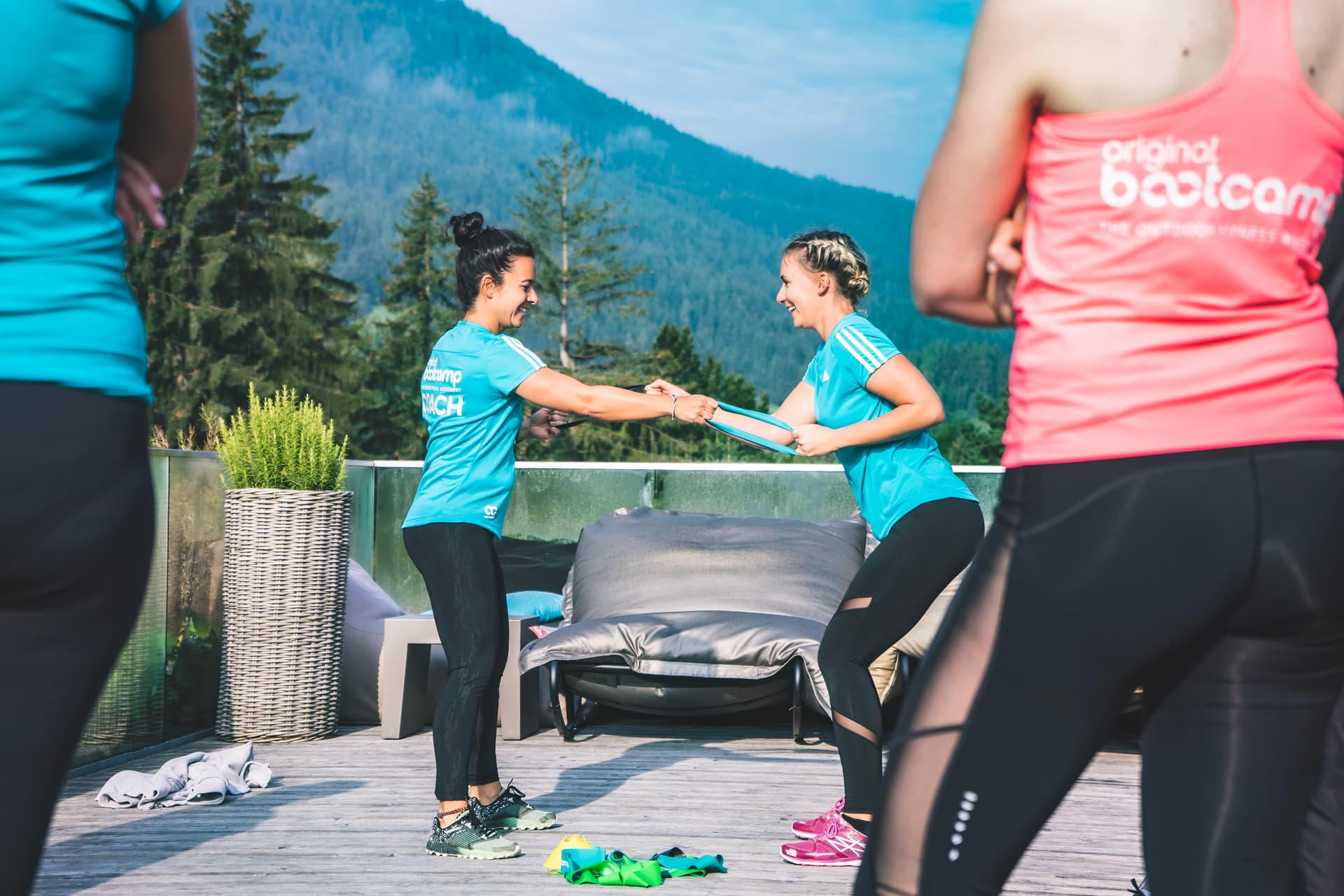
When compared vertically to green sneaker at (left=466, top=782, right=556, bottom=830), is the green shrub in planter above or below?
above

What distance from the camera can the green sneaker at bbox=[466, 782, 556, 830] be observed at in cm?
349

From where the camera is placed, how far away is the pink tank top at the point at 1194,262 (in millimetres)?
1061

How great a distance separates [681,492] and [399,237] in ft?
113

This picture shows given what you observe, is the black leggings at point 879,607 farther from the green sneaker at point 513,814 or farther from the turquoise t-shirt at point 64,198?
the turquoise t-shirt at point 64,198

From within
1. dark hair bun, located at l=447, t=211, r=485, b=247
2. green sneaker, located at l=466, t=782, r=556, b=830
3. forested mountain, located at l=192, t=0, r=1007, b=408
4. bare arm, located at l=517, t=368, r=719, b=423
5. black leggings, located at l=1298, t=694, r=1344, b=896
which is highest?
forested mountain, located at l=192, t=0, r=1007, b=408

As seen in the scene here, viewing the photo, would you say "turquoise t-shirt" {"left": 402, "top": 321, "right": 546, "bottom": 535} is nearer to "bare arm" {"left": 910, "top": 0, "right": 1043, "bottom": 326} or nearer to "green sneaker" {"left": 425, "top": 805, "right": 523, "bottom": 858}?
"green sneaker" {"left": 425, "top": 805, "right": 523, "bottom": 858}

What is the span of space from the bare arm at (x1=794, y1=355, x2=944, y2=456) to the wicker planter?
2.70 meters

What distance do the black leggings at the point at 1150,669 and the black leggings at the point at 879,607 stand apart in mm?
1813

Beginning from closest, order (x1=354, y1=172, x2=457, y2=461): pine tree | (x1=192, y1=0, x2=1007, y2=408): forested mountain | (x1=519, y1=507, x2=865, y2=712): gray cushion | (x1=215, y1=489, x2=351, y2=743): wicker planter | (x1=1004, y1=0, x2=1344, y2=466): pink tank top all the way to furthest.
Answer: (x1=1004, y1=0, x2=1344, y2=466): pink tank top, (x1=215, y1=489, x2=351, y2=743): wicker planter, (x1=519, y1=507, x2=865, y2=712): gray cushion, (x1=354, y1=172, x2=457, y2=461): pine tree, (x1=192, y1=0, x2=1007, y2=408): forested mountain

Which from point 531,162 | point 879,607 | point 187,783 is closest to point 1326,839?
point 879,607

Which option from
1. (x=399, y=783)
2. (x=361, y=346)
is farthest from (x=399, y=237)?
(x=399, y=783)

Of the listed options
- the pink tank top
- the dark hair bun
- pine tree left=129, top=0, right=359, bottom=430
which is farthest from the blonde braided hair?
pine tree left=129, top=0, right=359, bottom=430

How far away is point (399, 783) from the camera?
14.1 feet

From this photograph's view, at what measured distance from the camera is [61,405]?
3.22 ft
